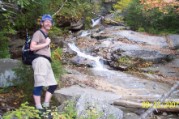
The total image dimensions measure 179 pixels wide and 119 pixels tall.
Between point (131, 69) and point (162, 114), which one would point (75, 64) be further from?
point (162, 114)

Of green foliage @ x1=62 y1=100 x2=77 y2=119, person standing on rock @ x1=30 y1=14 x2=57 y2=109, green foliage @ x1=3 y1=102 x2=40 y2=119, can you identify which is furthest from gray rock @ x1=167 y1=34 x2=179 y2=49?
green foliage @ x1=3 y1=102 x2=40 y2=119

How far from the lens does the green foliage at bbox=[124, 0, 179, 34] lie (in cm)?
1788

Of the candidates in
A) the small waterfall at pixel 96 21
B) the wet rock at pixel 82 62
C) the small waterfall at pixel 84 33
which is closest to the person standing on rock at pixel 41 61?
the wet rock at pixel 82 62

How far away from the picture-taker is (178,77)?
11.6 meters

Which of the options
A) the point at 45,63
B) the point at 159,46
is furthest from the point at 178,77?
the point at 45,63

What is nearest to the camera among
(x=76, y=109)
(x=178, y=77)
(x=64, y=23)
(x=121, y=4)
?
(x=76, y=109)

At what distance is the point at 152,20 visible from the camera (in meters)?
18.2

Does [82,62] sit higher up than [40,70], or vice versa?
[40,70]

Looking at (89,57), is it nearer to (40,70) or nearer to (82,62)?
(82,62)

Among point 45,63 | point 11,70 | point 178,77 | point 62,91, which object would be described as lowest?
point 178,77

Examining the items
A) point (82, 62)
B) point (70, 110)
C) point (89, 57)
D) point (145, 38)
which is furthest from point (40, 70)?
point (145, 38)

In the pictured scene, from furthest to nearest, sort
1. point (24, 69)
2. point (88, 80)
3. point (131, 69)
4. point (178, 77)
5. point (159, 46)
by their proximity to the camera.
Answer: point (159, 46) → point (131, 69) → point (178, 77) → point (88, 80) → point (24, 69)

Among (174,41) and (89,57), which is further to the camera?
(174,41)

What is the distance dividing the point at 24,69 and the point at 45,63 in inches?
52.9
